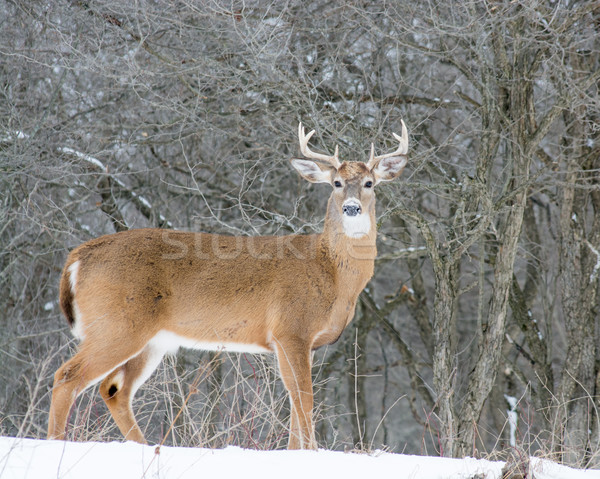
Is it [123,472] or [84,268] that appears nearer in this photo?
[123,472]

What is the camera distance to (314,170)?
677 centimetres

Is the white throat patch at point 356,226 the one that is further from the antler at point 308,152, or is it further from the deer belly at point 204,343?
the deer belly at point 204,343

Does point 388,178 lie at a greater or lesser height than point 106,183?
greater

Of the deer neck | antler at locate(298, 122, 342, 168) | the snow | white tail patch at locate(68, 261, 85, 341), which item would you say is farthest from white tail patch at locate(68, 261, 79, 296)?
antler at locate(298, 122, 342, 168)

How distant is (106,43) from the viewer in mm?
8164

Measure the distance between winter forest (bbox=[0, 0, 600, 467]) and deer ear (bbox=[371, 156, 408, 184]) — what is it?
0.80 metres

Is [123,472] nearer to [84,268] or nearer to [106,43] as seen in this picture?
[84,268]

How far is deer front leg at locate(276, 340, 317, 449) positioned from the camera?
18.5 feet

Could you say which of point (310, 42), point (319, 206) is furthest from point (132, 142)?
point (319, 206)

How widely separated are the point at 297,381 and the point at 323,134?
382 centimetres

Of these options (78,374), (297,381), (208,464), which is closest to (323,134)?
(297,381)

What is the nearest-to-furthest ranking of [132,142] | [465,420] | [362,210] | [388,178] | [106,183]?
[362,210]
[388,178]
[465,420]
[132,142]
[106,183]

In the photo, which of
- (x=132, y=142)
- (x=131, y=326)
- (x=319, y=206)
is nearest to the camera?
(x=131, y=326)

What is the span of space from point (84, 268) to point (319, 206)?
6.76 metres
